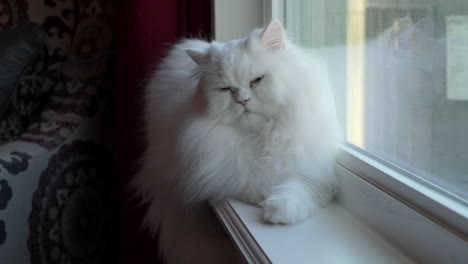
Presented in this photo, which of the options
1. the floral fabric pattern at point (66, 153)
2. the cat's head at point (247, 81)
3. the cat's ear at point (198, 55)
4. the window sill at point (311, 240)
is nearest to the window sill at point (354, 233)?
the window sill at point (311, 240)

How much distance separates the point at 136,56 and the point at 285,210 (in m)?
0.98

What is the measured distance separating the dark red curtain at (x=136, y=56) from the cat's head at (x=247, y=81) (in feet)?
2.18

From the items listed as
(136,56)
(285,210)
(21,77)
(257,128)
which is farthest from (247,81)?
(21,77)

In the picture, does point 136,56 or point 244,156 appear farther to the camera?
point 136,56

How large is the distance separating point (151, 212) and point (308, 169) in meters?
0.45

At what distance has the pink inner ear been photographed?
2.99 feet

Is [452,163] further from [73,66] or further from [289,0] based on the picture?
[73,66]

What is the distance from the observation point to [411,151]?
748 mm

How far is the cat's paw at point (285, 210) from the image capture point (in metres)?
0.77

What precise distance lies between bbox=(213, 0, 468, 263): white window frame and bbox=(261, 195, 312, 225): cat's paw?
0.17 feet

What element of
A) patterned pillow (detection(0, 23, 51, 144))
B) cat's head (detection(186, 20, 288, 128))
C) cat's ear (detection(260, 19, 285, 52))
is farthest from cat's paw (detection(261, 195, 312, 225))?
patterned pillow (detection(0, 23, 51, 144))

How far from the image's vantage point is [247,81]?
0.87 metres

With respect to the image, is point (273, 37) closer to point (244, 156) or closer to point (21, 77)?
point (244, 156)

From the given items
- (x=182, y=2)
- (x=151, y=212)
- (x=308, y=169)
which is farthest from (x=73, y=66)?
(x=308, y=169)
